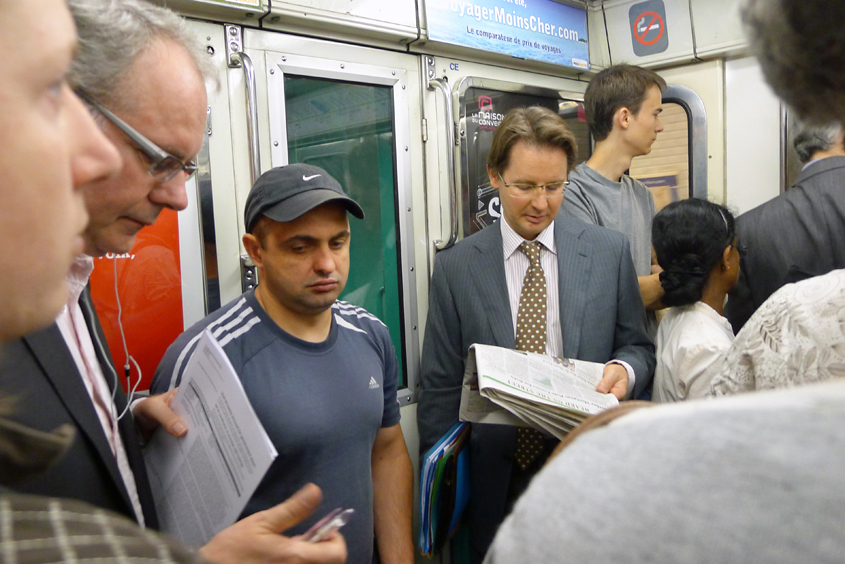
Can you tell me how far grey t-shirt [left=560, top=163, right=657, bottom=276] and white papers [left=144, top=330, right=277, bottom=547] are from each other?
78.8 inches

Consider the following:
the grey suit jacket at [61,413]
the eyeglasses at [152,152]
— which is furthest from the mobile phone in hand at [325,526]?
the eyeglasses at [152,152]

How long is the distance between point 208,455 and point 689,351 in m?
1.51

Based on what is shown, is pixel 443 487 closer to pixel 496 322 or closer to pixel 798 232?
pixel 496 322

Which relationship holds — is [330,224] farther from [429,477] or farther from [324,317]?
[429,477]

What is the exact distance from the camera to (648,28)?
3.80 meters

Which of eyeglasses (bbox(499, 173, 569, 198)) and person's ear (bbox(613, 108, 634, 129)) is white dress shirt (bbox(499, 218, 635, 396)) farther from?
person's ear (bbox(613, 108, 634, 129))

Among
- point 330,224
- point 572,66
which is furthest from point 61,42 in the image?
point 572,66

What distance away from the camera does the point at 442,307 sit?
2.49m

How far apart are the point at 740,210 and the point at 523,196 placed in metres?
2.03

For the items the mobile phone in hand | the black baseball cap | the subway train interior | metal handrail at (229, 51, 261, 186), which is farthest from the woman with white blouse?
metal handrail at (229, 51, 261, 186)

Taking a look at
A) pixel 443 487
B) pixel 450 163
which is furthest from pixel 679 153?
pixel 443 487

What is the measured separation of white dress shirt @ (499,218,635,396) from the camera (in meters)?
2.31

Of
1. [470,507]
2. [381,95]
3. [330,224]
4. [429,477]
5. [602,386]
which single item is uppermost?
[381,95]

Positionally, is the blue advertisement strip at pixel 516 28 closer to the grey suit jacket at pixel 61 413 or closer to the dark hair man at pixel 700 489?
the grey suit jacket at pixel 61 413
